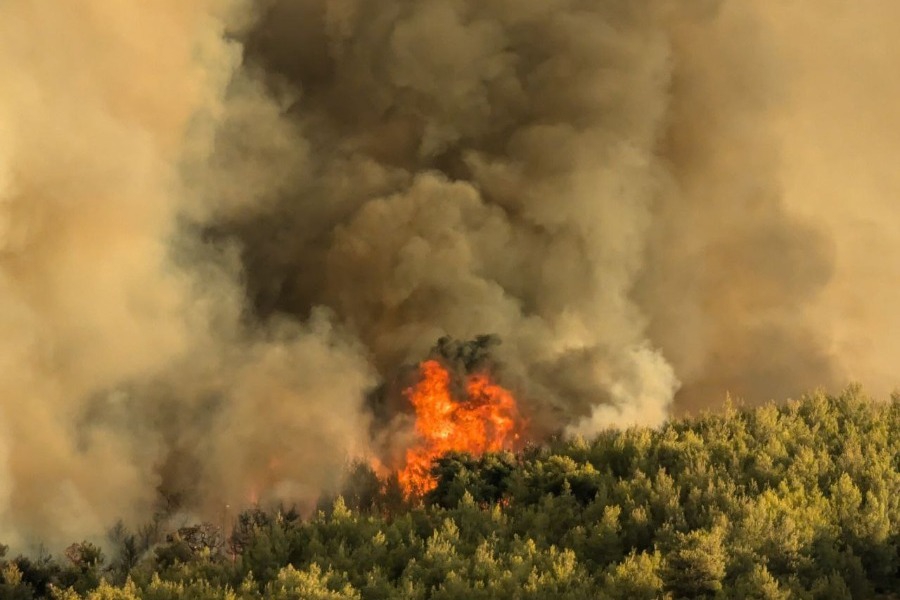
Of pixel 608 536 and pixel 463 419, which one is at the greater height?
pixel 463 419

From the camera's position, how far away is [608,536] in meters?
14.2

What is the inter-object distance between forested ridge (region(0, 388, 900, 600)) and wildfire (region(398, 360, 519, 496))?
35.0 feet

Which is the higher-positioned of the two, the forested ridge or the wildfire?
the wildfire

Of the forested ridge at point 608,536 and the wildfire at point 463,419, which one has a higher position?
the wildfire at point 463,419

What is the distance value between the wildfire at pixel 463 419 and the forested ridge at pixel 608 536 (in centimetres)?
1066

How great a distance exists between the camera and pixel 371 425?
33594mm

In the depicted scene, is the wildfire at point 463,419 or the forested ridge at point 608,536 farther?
the wildfire at point 463,419

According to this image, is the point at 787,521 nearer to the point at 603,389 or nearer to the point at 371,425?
the point at 603,389

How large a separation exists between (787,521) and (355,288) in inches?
1117

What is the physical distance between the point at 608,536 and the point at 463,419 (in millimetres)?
16425

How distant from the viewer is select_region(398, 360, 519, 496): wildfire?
98.8 feet

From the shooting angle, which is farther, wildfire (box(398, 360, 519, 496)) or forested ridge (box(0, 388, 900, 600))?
wildfire (box(398, 360, 519, 496))

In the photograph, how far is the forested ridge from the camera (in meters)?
12.6

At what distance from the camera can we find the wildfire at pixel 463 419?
30125 mm
